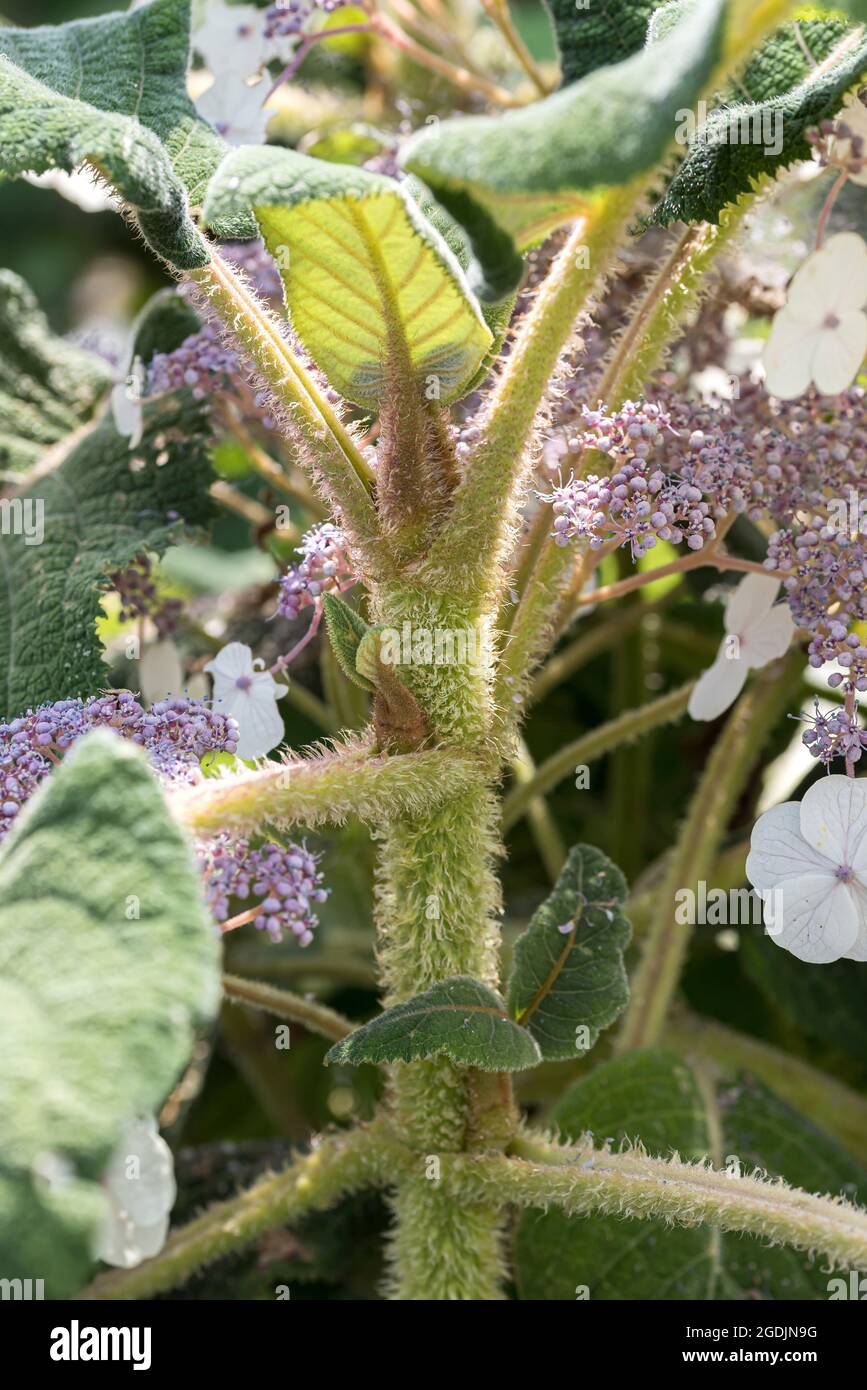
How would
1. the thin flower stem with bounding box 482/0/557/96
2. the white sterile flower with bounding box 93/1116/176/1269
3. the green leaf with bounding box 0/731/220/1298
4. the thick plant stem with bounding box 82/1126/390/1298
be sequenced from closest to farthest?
1. the green leaf with bounding box 0/731/220/1298
2. the white sterile flower with bounding box 93/1116/176/1269
3. the thick plant stem with bounding box 82/1126/390/1298
4. the thin flower stem with bounding box 482/0/557/96

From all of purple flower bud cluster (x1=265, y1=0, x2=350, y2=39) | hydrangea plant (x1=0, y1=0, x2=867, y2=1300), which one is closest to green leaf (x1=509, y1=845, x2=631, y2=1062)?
hydrangea plant (x1=0, y1=0, x2=867, y2=1300)

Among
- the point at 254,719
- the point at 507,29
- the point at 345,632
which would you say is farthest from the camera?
the point at 507,29

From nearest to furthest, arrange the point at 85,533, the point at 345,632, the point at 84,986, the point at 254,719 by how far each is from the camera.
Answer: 1. the point at 84,986
2. the point at 345,632
3. the point at 254,719
4. the point at 85,533

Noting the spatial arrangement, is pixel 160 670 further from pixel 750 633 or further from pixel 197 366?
pixel 750 633

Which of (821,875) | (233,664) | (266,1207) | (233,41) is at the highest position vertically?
(233,41)

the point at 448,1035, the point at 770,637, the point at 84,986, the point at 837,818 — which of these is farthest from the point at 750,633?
the point at 84,986

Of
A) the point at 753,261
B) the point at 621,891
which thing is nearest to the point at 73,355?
the point at 753,261

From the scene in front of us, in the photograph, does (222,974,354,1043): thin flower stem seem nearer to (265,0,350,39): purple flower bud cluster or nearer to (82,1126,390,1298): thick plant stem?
(82,1126,390,1298): thick plant stem
